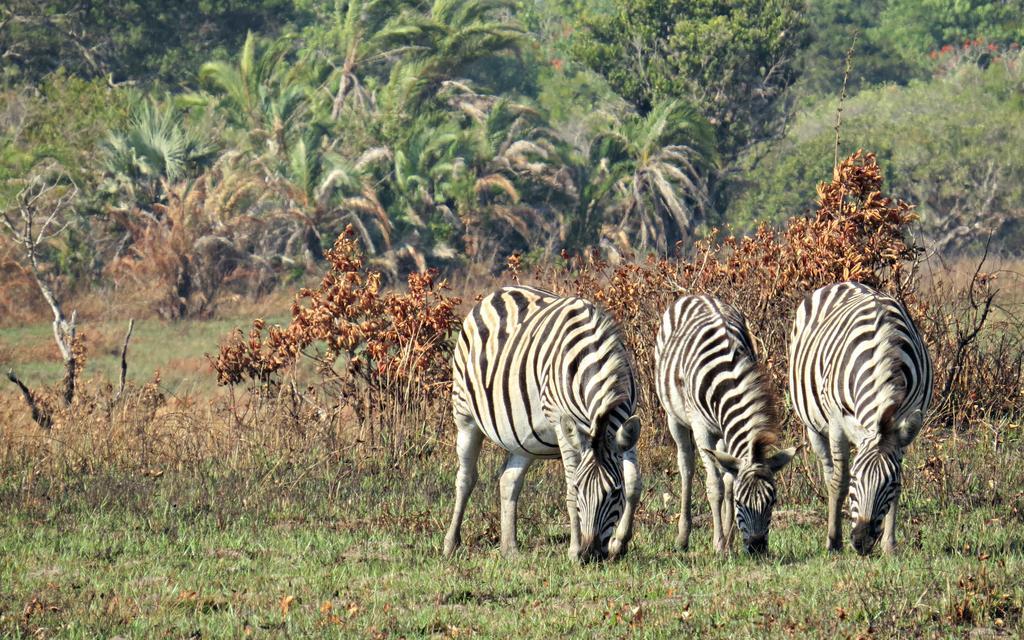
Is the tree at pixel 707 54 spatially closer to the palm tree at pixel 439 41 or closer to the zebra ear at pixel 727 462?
the palm tree at pixel 439 41

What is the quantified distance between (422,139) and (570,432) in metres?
25.3

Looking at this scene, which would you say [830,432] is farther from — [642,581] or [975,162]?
[975,162]

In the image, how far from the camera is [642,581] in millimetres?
7938

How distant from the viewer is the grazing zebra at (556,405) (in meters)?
8.09

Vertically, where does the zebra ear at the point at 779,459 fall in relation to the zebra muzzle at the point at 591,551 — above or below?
above

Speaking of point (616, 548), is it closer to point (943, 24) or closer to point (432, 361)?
point (432, 361)

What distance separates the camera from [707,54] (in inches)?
1475

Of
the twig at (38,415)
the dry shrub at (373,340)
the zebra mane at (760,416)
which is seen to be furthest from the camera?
the twig at (38,415)

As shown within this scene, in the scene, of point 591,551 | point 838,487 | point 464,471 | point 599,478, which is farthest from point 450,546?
point 838,487

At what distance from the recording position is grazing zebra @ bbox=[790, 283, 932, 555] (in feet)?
26.9

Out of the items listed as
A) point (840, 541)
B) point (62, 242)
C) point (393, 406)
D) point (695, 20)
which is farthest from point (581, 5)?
point (840, 541)

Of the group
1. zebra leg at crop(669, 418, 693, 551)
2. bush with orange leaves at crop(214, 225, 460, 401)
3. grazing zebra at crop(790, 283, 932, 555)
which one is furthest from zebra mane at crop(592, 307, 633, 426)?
bush with orange leaves at crop(214, 225, 460, 401)

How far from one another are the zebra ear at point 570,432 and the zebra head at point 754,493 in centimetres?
85

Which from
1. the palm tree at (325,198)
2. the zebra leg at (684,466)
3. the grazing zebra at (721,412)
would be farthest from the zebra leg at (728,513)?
the palm tree at (325,198)
